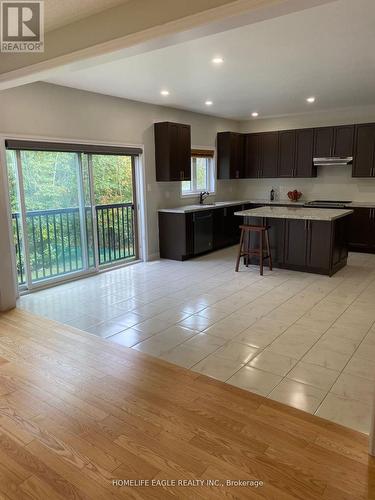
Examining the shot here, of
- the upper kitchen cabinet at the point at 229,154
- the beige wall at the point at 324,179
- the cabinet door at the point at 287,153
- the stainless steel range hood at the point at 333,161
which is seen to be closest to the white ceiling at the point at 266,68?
the beige wall at the point at 324,179

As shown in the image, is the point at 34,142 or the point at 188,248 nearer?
the point at 34,142

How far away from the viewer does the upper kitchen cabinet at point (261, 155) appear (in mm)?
7797

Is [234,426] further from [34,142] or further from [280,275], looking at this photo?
[34,142]

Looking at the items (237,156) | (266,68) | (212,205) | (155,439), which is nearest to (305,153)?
(237,156)

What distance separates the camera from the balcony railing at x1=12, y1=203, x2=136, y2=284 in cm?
476

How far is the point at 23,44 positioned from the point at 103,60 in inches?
38.6

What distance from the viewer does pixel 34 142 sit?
174 inches

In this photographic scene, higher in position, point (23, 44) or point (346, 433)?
point (23, 44)

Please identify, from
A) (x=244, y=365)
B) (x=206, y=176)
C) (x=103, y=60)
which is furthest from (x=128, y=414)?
(x=206, y=176)

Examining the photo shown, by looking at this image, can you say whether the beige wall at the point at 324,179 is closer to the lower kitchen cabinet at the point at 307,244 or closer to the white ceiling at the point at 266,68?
the white ceiling at the point at 266,68

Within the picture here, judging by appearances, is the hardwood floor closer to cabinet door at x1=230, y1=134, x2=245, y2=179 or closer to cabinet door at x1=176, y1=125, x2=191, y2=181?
cabinet door at x1=176, y1=125, x2=191, y2=181

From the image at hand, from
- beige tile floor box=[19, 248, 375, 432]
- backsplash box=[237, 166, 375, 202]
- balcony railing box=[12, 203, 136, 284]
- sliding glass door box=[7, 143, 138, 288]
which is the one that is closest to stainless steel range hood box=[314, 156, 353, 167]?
backsplash box=[237, 166, 375, 202]

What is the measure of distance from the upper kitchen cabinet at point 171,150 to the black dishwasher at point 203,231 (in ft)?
2.45

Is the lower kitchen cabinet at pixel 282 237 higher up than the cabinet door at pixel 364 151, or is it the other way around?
the cabinet door at pixel 364 151
